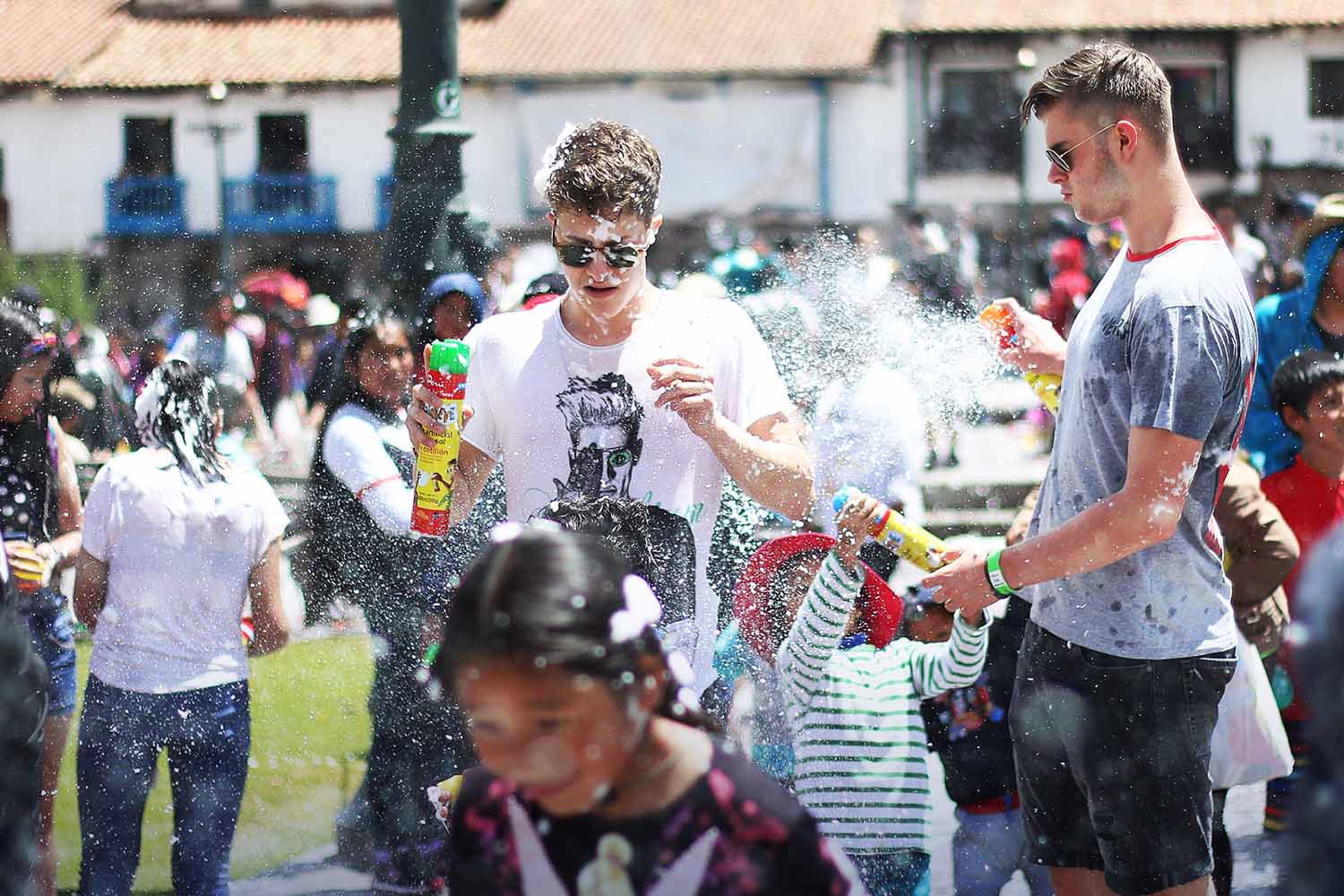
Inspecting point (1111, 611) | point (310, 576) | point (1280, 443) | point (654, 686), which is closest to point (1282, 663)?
point (1280, 443)

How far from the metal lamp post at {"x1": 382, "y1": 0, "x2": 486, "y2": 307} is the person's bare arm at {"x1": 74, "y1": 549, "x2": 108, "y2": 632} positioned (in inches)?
94.4

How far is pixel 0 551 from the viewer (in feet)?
9.12

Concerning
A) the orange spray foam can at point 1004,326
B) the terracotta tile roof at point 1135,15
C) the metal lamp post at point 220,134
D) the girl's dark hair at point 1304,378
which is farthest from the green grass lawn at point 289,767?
the terracotta tile roof at point 1135,15

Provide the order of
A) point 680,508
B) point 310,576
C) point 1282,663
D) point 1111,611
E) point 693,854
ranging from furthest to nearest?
point 1282,663 → point 310,576 → point 680,508 → point 1111,611 → point 693,854

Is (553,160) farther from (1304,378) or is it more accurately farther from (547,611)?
(1304,378)

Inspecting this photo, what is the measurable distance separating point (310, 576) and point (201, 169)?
2643cm

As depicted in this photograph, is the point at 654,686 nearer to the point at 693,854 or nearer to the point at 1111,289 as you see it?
the point at 693,854

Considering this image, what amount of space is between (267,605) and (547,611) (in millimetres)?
2087

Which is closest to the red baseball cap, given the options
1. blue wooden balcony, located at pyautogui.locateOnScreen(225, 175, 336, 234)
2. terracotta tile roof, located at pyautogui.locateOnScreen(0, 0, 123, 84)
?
terracotta tile roof, located at pyautogui.locateOnScreen(0, 0, 123, 84)

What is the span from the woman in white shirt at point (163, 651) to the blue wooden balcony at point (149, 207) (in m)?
26.7

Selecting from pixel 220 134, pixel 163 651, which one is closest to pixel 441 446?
pixel 163 651

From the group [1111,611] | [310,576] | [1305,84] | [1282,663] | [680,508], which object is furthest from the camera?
[1305,84]

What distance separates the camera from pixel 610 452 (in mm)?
2701

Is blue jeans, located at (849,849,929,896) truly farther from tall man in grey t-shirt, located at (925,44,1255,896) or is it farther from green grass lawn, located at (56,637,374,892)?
green grass lawn, located at (56,637,374,892)
